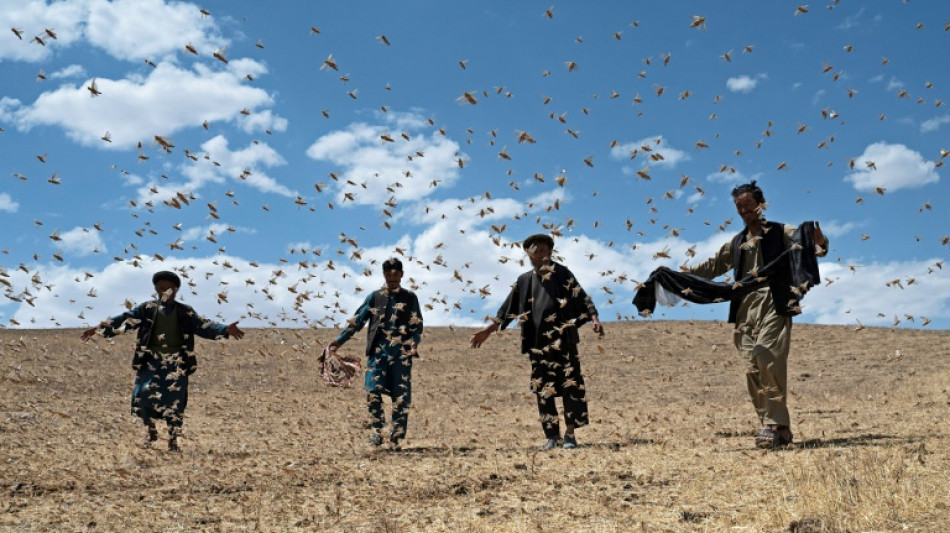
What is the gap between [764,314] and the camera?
24.4ft

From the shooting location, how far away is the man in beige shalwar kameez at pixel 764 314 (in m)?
7.18

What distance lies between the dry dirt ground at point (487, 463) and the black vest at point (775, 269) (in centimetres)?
138

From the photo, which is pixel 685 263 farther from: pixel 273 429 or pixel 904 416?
pixel 273 429

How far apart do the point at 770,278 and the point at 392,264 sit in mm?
4213

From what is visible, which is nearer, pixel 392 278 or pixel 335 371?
pixel 392 278

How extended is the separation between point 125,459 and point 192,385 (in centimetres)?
1025

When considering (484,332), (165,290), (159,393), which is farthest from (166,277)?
(484,332)

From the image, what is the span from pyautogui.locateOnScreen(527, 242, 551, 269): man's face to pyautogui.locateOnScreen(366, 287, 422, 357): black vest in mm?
1701

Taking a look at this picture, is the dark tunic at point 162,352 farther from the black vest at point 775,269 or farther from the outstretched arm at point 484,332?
the black vest at point 775,269

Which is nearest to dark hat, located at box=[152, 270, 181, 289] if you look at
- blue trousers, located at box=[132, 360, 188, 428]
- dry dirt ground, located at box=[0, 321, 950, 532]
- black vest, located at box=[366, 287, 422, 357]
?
blue trousers, located at box=[132, 360, 188, 428]

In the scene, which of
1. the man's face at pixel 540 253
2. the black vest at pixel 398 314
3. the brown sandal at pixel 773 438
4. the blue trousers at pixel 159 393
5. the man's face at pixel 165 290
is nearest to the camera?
the brown sandal at pixel 773 438

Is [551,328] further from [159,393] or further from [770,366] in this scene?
[159,393]

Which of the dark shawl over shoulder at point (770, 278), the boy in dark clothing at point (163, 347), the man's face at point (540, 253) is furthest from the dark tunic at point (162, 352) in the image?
the dark shawl over shoulder at point (770, 278)

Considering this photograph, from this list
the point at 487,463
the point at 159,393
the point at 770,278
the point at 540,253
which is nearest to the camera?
the point at 487,463
